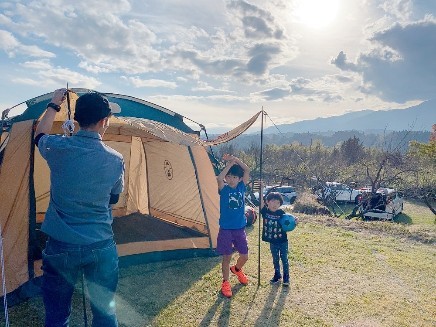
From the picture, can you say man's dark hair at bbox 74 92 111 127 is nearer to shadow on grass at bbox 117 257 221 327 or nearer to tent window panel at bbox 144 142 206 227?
shadow on grass at bbox 117 257 221 327

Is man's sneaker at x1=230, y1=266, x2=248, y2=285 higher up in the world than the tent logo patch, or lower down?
lower down

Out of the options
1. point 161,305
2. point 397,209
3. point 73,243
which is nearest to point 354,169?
point 397,209

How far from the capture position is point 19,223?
4.99 meters

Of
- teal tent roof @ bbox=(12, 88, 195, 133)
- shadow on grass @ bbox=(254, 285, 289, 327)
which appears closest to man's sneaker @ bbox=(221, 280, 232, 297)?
shadow on grass @ bbox=(254, 285, 289, 327)

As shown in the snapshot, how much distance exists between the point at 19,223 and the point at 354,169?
27.3 metres

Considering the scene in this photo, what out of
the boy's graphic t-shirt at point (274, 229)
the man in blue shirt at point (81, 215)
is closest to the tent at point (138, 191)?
the man in blue shirt at point (81, 215)

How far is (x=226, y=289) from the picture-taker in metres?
5.32

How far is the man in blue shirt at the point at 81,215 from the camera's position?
8.22ft

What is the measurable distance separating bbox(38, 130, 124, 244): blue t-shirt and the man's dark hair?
0.09 meters

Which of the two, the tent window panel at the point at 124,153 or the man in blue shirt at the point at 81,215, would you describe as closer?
the man in blue shirt at the point at 81,215

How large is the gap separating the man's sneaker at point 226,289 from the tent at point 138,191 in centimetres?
160

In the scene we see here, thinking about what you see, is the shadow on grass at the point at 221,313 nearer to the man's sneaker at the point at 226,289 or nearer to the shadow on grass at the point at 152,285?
the man's sneaker at the point at 226,289

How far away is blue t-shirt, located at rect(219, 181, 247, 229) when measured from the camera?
Result: 216 inches

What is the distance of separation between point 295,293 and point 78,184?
4.10m
